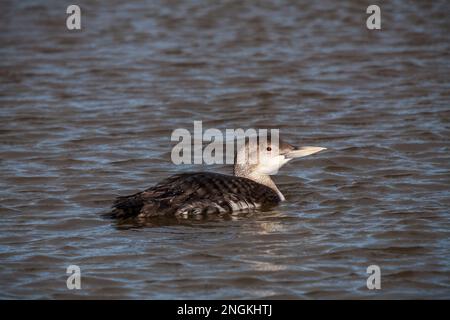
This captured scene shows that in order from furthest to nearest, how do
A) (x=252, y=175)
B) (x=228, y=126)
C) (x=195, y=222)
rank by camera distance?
(x=228, y=126)
(x=252, y=175)
(x=195, y=222)

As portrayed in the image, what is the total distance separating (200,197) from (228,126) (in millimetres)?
2931

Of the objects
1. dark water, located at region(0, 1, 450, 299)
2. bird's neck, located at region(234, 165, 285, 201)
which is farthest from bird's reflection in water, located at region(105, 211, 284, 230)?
bird's neck, located at region(234, 165, 285, 201)

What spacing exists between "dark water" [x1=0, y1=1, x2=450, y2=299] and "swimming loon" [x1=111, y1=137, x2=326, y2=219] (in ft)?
0.33

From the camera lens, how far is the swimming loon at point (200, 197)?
6.91 metres

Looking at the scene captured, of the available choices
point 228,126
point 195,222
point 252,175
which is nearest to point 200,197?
point 195,222

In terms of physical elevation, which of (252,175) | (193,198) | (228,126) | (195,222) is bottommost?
(195,222)

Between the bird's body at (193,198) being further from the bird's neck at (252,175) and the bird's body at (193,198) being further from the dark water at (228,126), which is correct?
the bird's neck at (252,175)

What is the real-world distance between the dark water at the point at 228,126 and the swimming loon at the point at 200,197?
0.10 meters

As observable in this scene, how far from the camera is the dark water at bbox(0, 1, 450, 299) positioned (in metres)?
6.03

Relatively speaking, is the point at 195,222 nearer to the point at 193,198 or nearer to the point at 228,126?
the point at 193,198

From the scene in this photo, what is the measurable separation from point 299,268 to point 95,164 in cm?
319

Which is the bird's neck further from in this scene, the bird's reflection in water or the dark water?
the bird's reflection in water

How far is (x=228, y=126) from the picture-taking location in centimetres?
989
